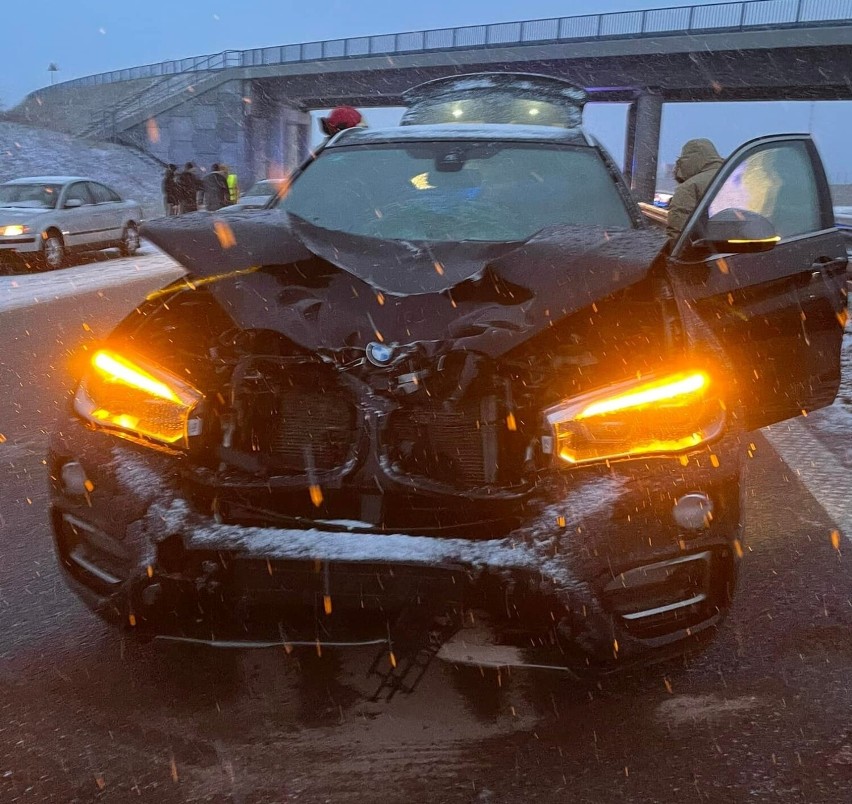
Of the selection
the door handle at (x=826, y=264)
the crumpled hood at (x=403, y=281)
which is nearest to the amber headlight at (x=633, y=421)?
the crumpled hood at (x=403, y=281)

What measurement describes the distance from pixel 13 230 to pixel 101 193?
123 inches

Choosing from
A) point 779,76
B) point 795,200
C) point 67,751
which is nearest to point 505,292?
point 67,751

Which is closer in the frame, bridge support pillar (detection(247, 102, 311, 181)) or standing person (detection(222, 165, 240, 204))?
standing person (detection(222, 165, 240, 204))

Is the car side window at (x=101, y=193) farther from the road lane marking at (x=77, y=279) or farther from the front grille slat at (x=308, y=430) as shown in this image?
the front grille slat at (x=308, y=430)

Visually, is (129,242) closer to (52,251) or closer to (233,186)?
(233,186)

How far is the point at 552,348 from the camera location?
279cm

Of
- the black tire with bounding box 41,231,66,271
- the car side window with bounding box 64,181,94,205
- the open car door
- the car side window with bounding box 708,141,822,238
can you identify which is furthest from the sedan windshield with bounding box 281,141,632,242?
the car side window with bounding box 64,181,94,205

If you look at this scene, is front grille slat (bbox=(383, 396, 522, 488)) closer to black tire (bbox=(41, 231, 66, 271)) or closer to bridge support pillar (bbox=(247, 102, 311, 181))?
black tire (bbox=(41, 231, 66, 271))

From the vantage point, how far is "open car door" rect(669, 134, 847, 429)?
11.5ft

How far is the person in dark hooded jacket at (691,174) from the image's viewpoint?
20.0 feet

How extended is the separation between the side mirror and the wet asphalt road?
1.25 metres

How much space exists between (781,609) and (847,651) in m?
0.32

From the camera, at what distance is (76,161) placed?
46.6 meters

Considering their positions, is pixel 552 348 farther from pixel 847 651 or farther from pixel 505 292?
pixel 847 651
